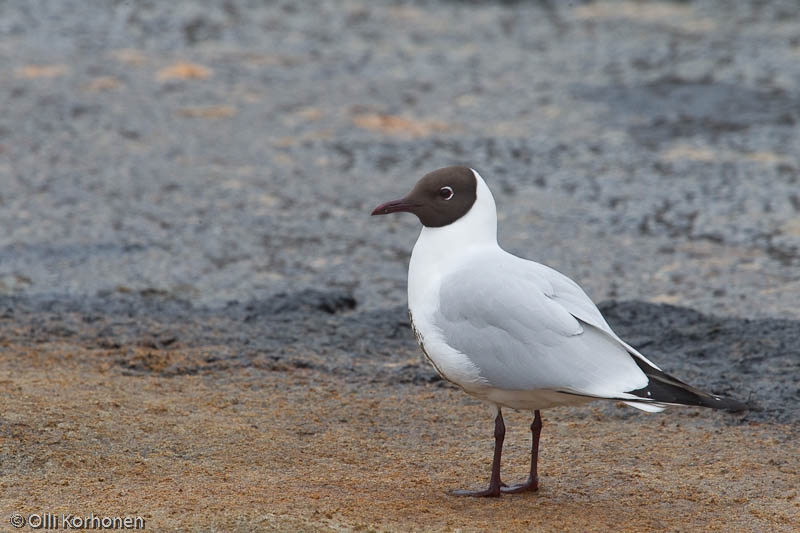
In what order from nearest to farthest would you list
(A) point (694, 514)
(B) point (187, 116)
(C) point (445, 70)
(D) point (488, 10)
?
(A) point (694, 514) → (B) point (187, 116) → (C) point (445, 70) → (D) point (488, 10)

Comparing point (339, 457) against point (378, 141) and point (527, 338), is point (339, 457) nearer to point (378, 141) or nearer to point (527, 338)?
point (527, 338)

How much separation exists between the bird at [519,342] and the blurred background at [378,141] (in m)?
2.42

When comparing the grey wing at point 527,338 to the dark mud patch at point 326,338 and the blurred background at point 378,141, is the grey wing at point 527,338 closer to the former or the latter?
the dark mud patch at point 326,338

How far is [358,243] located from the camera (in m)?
7.38

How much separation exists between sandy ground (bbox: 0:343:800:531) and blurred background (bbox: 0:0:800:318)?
5.27 ft

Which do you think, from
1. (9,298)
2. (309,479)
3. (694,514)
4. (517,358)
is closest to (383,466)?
(309,479)

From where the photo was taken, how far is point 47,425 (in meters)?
4.32

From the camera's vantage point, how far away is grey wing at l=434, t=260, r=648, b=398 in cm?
378

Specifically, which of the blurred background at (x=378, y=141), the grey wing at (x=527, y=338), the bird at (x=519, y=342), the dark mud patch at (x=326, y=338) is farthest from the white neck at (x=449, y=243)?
the blurred background at (x=378, y=141)

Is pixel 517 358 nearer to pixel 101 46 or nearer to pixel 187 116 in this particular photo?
pixel 187 116

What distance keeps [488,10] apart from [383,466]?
27.4 ft

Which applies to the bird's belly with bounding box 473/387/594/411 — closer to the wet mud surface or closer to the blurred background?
the wet mud surface

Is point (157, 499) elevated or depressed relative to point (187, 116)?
depressed

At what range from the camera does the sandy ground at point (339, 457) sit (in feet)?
12.1
